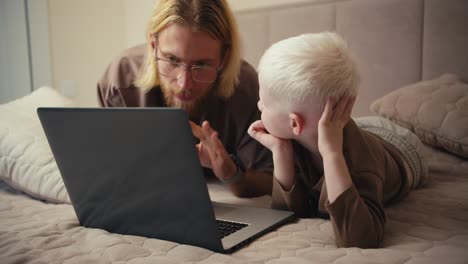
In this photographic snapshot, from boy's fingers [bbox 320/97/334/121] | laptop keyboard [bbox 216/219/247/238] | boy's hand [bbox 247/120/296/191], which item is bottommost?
laptop keyboard [bbox 216/219/247/238]

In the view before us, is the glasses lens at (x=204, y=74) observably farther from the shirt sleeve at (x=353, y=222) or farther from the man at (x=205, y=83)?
the shirt sleeve at (x=353, y=222)

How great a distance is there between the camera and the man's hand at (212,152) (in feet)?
3.92

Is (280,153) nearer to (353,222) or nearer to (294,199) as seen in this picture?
(294,199)

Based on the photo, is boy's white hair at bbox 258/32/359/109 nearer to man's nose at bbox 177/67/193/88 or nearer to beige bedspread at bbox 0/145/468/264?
beige bedspread at bbox 0/145/468/264

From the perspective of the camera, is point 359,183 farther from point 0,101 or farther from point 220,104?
point 0,101

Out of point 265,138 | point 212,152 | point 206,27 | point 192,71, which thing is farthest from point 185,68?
point 265,138

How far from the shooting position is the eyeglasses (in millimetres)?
1342

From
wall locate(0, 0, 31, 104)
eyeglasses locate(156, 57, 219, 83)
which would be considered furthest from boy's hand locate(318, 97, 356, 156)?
wall locate(0, 0, 31, 104)

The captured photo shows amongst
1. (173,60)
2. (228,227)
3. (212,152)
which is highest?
(173,60)

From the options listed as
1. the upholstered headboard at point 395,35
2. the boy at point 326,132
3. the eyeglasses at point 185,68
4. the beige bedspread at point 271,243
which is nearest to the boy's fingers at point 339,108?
the boy at point 326,132

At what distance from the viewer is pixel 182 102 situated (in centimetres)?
141

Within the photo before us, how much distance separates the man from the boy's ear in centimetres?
24

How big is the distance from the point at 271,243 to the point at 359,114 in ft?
3.89

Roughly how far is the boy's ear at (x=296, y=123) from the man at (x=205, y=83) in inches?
9.6
